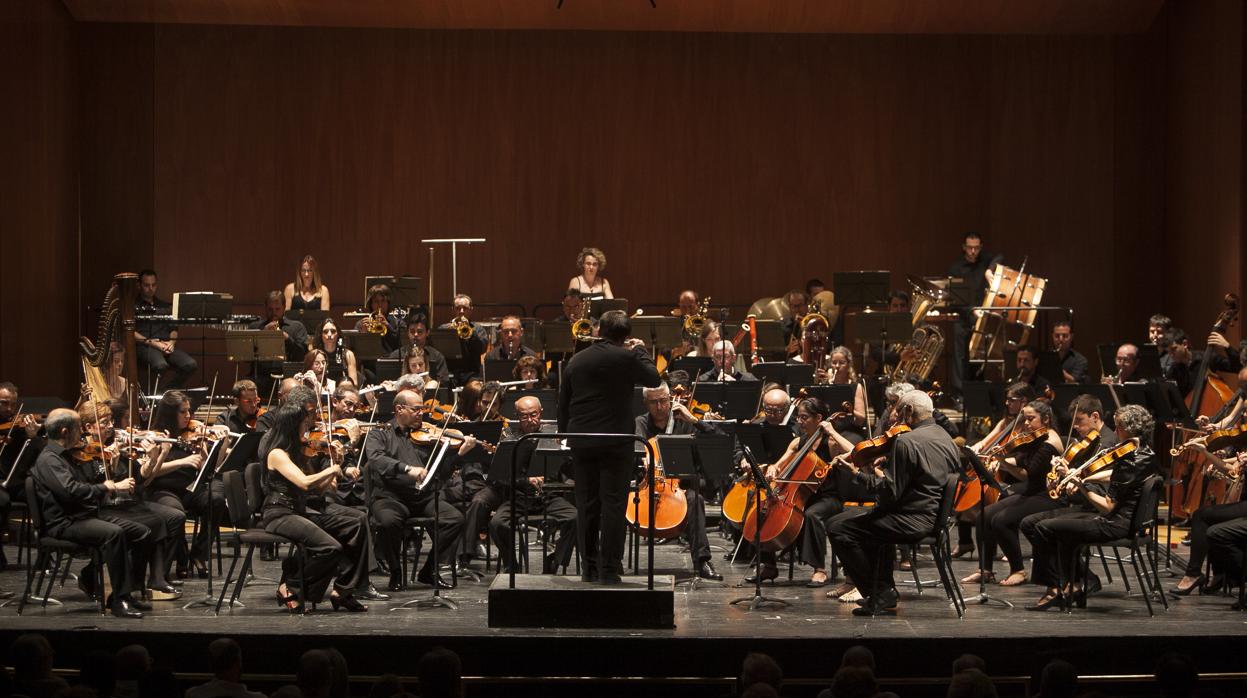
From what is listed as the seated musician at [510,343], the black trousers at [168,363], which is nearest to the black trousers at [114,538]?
the seated musician at [510,343]

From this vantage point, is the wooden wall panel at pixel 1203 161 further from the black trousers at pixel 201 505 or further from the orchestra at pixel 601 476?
the black trousers at pixel 201 505

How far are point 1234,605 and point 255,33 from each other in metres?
11.2

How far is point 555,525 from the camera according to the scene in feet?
29.9

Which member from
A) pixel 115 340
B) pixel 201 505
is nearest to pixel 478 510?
pixel 201 505

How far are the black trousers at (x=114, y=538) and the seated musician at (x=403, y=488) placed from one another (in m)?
1.33

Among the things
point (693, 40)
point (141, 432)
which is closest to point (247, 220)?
point (693, 40)

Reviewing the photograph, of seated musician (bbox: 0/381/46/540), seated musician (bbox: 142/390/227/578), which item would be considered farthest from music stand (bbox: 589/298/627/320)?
seated musician (bbox: 0/381/46/540)

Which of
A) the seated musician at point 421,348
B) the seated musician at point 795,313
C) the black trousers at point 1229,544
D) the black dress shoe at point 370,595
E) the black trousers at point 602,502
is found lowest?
the black dress shoe at point 370,595

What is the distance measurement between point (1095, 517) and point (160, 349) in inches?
343

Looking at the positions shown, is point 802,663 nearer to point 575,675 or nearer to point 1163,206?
point 575,675

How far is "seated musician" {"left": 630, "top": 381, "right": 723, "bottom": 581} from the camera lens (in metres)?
8.86

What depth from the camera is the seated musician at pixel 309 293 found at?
1371cm

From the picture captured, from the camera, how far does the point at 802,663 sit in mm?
7188

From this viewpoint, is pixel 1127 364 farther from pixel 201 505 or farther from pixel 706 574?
pixel 201 505
